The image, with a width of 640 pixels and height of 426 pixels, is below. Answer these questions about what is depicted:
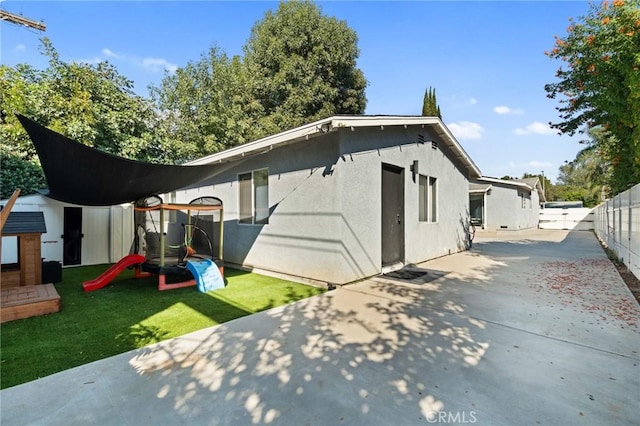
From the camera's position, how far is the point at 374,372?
2674 millimetres

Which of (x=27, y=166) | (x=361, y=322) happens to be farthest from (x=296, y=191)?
(x=27, y=166)

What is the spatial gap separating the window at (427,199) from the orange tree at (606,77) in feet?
13.8

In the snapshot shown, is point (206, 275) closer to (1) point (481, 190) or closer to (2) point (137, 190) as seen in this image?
(2) point (137, 190)

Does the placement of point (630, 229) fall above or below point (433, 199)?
below

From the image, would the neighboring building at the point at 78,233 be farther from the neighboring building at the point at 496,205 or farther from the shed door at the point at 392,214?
the neighboring building at the point at 496,205

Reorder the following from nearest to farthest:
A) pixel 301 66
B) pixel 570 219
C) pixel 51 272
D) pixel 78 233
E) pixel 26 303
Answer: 1. pixel 26 303
2. pixel 51 272
3. pixel 78 233
4. pixel 301 66
5. pixel 570 219

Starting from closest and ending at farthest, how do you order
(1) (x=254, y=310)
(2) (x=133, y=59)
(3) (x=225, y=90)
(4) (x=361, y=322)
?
(4) (x=361, y=322) → (1) (x=254, y=310) → (2) (x=133, y=59) → (3) (x=225, y=90)

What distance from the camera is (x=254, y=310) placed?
4.46m

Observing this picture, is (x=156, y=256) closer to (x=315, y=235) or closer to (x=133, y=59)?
(x=315, y=235)

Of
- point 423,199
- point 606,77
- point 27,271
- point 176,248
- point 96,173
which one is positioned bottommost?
point 27,271

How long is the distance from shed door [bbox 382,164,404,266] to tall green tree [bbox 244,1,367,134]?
12.2 meters

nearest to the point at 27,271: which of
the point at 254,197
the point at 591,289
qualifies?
the point at 254,197

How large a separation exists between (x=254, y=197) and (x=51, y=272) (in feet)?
15.0

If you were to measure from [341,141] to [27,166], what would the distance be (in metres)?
13.3
